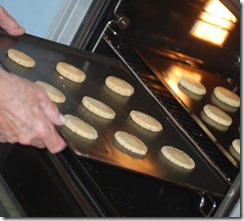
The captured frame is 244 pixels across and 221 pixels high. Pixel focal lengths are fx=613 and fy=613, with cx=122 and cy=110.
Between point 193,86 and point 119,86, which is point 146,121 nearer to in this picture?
point 119,86

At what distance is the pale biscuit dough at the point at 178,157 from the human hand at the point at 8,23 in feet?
2.24

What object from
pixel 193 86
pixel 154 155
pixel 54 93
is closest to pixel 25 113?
pixel 54 93

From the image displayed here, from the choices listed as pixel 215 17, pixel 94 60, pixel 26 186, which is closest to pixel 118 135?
pixel 26 186

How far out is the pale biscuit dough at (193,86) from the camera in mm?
2346

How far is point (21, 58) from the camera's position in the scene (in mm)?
2035

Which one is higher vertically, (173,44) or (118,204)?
(173,44)

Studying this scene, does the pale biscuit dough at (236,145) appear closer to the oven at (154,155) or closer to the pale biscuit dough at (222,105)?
the oven at (154,155)

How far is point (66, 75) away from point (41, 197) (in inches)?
18.5

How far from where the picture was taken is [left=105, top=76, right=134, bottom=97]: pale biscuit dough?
215 cm

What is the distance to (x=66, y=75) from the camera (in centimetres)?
211

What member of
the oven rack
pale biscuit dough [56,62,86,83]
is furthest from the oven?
pale biscuit dough [56,62,86,83]

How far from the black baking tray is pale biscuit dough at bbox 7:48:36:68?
0.02m

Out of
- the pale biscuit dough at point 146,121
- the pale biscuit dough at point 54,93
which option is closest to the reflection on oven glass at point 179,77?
the pale biscuit dough at point 146,121

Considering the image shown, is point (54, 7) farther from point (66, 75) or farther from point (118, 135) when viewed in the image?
point (118, 135)
